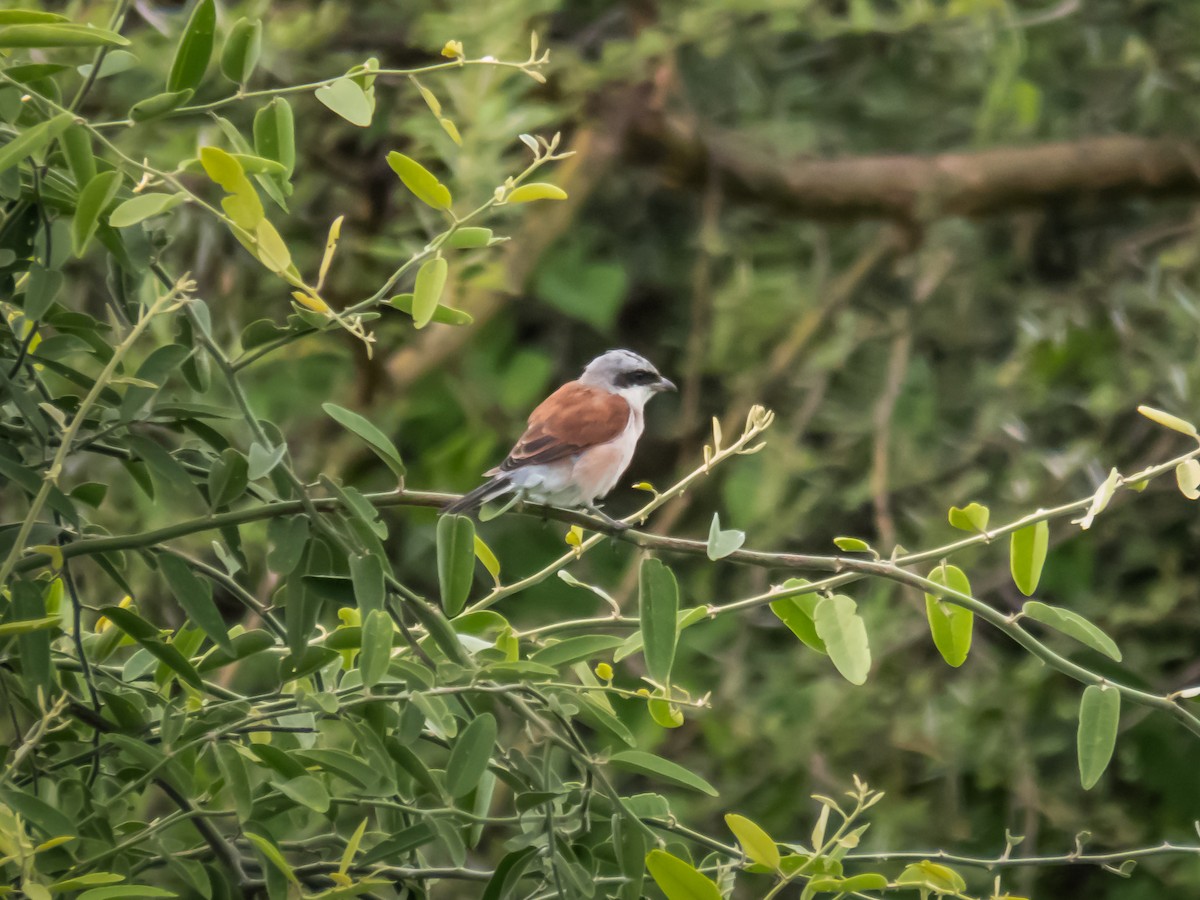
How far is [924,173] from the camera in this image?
14.0 feet

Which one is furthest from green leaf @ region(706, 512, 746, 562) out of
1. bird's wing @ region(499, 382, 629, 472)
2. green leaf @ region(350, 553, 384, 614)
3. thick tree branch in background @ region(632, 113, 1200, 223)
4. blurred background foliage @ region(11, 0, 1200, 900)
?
thick tree branch in background @ region(632, 113, 1200, 223)

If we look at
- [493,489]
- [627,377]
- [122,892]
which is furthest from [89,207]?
[627,377]

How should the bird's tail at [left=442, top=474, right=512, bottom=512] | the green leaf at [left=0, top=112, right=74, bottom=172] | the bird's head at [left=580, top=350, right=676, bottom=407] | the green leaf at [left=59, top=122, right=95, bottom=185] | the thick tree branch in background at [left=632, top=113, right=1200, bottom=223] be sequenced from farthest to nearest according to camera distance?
the thick tree branch in background at [left=632, top=113, right=1200, bottom=223] → the bird's head at [left=580, top=350, right=676, bottom=407] → the bird's tail at [left=442, top=474, right=512, bottom=512] → the green leaf at [left=59, top=122, right=95, bottom=185] → the green leaf at [left=0, top=112, right=74, bottom=172]

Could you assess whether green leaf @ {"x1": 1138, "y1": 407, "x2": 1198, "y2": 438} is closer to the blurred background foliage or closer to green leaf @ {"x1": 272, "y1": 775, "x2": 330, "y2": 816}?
green leaf @ {"x1": 272, "y1": 775, "x2": 330, "y2": 816}

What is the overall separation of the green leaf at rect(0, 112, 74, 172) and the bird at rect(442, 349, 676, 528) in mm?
1420

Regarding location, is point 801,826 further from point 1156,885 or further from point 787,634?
point 1156,885

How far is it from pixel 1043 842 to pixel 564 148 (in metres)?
2.27

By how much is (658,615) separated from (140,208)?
22.8 inches

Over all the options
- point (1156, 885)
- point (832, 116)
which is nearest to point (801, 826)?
point (1156, 885)

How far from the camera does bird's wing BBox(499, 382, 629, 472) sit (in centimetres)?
293

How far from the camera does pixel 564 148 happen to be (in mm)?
4004

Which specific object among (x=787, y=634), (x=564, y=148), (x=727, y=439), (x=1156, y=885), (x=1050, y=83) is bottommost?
(x=1156, y=885)

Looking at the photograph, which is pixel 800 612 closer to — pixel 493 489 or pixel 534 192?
pixel 534 192

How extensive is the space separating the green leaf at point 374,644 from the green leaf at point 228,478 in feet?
0.61
